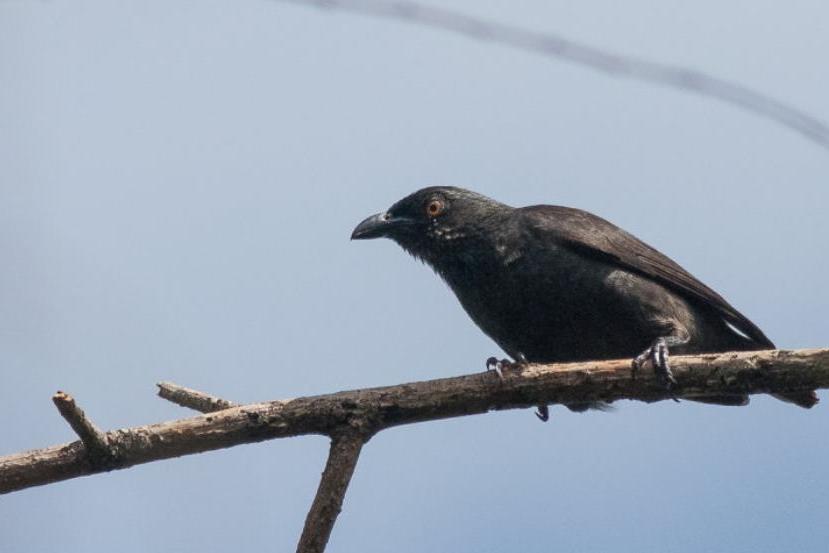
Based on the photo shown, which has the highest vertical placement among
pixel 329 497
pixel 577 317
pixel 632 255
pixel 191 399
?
pixel 632 255

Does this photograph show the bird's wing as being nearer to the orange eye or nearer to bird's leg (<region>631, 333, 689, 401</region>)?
the orange eye

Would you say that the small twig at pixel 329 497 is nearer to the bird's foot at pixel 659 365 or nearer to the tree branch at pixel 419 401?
the tree branch at pixel 419 401

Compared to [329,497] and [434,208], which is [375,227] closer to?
[434,208]

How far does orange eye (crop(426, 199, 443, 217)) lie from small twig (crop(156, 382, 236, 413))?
282 centimetres

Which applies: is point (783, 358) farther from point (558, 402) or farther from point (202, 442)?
point (202, 442)

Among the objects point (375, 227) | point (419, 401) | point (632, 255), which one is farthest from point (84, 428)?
point (632, 255)

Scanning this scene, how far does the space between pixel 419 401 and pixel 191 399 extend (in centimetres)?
93

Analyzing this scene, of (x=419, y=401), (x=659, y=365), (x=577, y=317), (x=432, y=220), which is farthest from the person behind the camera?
(x=432, y=220)

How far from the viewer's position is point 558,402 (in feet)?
15.1

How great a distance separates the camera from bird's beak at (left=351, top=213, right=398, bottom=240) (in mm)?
6902

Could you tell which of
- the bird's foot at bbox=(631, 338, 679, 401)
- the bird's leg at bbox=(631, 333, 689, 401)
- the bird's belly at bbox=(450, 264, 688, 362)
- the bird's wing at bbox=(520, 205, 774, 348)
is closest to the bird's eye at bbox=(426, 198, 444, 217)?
the bird's wing at bbox=(520, 205, 774, 348)

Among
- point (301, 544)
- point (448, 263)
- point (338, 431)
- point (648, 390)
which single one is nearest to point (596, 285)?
point (448, 263)

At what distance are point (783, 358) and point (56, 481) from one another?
9.51ft

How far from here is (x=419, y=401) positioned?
4324 millimetres
